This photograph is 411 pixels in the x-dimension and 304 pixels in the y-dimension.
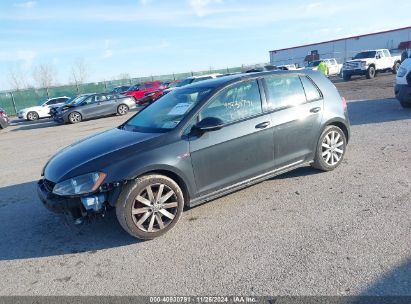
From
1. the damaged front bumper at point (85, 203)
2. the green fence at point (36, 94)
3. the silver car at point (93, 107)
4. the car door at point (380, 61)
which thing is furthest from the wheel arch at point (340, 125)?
the green fence at point (36, 94)

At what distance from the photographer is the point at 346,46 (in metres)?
44.7

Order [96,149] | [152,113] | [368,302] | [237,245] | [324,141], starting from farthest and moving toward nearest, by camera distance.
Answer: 1. [324,141]
2. [152,113]
3. [96,149]
4. [237,245]
5. [368,302]

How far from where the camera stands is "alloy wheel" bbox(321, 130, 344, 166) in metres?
5.12

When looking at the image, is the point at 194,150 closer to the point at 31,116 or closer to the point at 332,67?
the point at 31,116

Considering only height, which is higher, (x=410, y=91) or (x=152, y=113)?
(x=152, y=113)

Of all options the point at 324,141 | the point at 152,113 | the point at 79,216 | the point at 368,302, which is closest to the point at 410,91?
the point at 324,141

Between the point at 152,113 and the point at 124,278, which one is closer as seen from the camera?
the point at 124,278

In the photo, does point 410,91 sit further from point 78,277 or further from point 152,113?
point 78,277

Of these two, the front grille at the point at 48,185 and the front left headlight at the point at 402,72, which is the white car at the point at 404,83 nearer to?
the front left headlight at the point at 402,72

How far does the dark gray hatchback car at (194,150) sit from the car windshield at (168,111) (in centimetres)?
2

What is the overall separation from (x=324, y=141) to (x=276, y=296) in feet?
10.1

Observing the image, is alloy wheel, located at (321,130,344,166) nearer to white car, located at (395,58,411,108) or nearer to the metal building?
white car, located at (395,58,411,108)

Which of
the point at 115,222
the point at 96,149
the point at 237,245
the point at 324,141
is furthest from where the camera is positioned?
the point at 324,141

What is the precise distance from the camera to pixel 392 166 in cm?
521
